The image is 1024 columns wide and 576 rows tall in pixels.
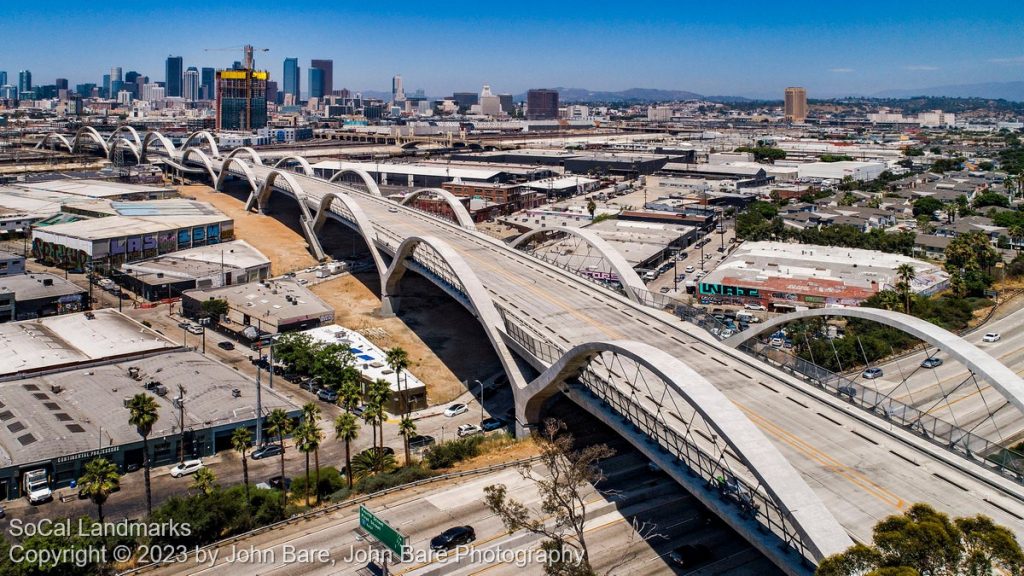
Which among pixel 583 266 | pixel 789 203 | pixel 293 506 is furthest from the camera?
pixel 789 203

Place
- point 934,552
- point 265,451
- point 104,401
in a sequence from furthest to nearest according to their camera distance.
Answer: point 104,401, point 265,451, point 934,552

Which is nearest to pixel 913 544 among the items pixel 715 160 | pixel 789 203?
pixel 789 203

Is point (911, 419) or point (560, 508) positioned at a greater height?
point (911, 419)

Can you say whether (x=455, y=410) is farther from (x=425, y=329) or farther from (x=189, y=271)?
(x=189, y=271)

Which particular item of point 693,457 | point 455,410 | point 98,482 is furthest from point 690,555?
point 455,410

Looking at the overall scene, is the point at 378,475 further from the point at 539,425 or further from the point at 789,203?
the point at 789,203

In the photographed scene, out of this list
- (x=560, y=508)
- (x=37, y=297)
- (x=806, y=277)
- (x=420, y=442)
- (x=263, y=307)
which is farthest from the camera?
(x=806, y=277)
